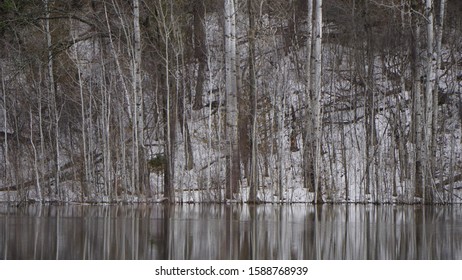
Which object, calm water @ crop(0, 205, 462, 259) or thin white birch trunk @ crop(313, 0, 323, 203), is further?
thin white birch trunk @ crop(313, 0, 323, 203)

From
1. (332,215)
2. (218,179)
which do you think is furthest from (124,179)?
(332,215)

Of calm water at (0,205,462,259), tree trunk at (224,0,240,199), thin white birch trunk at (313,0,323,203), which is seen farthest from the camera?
tree trunk at (224,0,240,199)

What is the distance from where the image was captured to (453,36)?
25188mm

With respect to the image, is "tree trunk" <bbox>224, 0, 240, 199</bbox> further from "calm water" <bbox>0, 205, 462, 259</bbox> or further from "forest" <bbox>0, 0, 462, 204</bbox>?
"calm water" <bbox>0, 205, 462, 259</bbox>

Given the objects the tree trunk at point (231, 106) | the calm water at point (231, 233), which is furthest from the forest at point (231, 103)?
the calm water at point (231, 233)

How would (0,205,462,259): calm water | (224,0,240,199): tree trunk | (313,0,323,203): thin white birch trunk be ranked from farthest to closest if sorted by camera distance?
1. (224,0,240,199): tree trunk
2. (313,0,323,203): thin white birch trunk
3. (0,205,462,259): calm water

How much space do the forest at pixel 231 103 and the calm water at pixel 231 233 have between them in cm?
282

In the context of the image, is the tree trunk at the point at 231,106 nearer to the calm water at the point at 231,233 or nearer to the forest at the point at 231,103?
the forest at the point at 231,103

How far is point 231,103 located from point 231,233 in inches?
356

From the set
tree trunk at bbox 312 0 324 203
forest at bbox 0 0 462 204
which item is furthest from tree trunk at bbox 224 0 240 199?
tree trunk at bbox 312 0 324 203

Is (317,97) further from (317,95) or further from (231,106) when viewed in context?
(231,106)

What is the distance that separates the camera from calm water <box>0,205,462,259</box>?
Answer: 9.77 metres

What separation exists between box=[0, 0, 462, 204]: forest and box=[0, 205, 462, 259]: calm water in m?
2.82

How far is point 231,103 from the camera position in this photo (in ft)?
68.3
